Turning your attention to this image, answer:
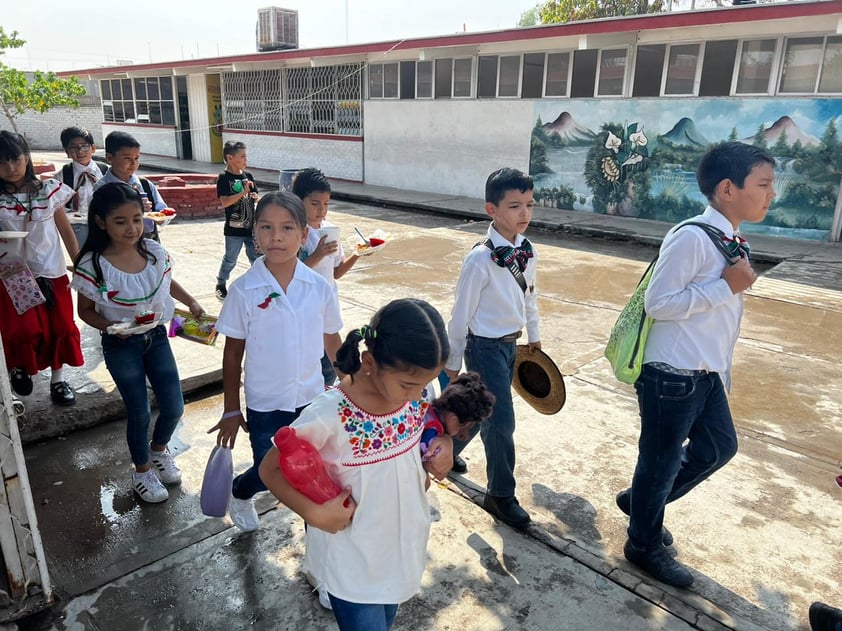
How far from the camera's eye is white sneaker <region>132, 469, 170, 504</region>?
2807 mm

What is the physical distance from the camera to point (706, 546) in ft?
8.65

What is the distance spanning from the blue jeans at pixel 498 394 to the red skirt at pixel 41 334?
7.40 feet

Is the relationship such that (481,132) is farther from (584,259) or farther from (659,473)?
(659,473)

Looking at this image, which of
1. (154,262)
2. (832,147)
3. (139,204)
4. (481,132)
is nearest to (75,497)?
(154,262)

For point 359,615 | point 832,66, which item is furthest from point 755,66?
point 359,615

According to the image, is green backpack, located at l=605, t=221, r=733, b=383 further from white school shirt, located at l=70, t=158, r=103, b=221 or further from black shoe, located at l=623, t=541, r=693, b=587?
white school shirt, located at l=70, t=158, r=103, b=221

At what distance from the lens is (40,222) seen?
132 inches

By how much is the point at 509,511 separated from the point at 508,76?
12.1 m

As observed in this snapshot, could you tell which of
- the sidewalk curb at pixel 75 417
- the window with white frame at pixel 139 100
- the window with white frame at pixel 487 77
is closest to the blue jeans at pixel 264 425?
the sidewalk curb at pixel 75 417

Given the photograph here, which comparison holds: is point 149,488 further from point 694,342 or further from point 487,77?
point 487,77

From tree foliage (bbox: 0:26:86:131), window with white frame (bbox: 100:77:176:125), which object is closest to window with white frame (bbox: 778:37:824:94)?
tree foliage (bbox: 0:26:86:131)

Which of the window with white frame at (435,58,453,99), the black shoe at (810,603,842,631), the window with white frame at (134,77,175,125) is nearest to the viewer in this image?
the black shoe at (810,603,842,631)

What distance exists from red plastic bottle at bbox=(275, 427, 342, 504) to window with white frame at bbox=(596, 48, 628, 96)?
1175 cm

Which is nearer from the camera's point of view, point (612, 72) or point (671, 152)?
point (671, 152)
